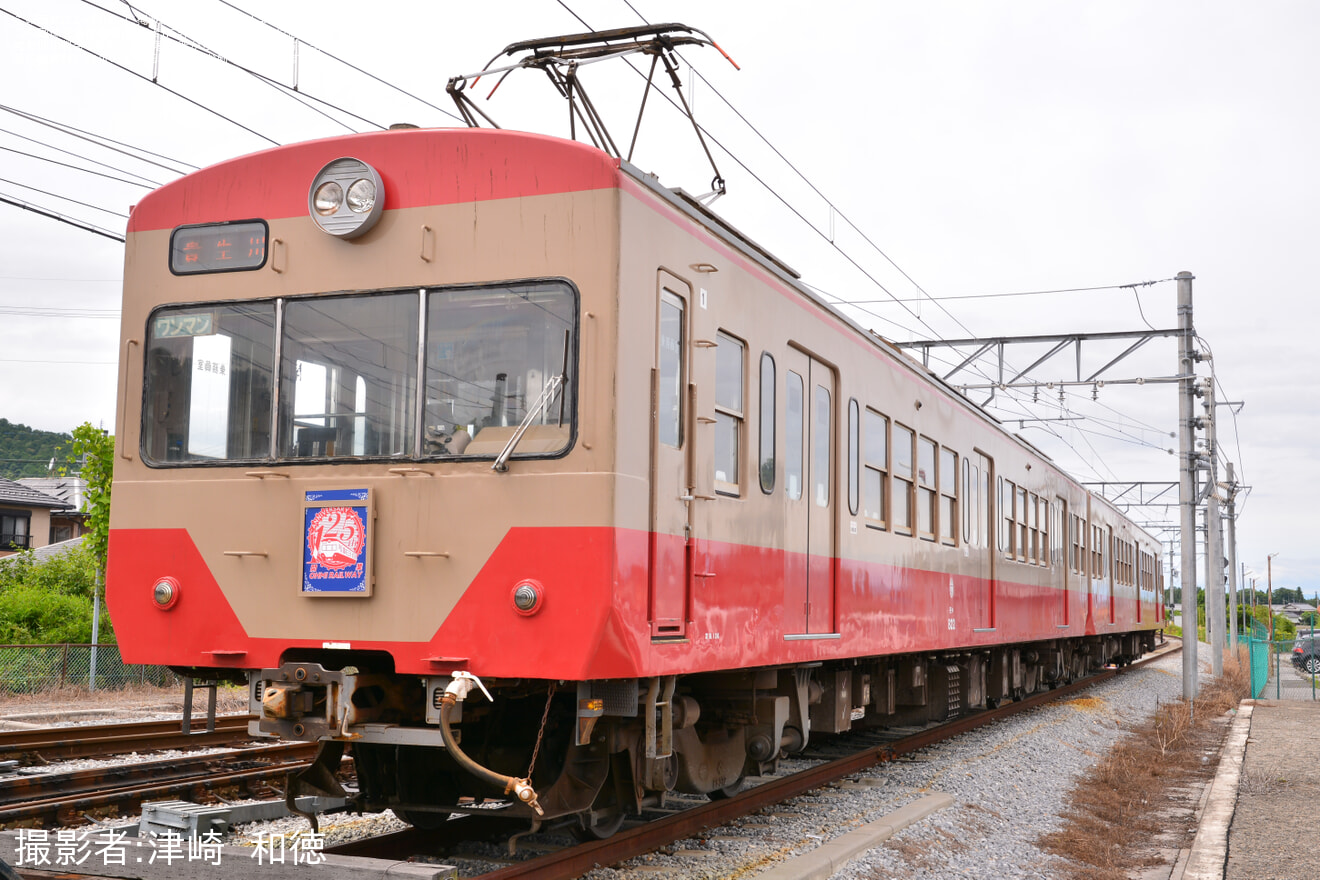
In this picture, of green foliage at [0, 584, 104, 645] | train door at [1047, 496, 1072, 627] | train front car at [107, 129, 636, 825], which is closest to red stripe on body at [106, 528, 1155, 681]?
train front car at [107, 129, 636, 825]

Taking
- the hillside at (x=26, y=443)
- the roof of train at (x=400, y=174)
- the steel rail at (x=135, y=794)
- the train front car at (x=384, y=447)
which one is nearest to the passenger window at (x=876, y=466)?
the train front car at (x=384, y=447)

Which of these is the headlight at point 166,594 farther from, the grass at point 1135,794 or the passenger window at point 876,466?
the grass at point 1135,794

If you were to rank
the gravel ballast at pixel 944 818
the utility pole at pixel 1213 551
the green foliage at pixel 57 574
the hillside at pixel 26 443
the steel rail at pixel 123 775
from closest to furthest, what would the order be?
the gravel ballast at pixel 944 818 < the steel rail at pixel 123 775 < the utility pole at pixel 1213 551 < the green foliage at pixel 57 574 < the hillside at pixel 26 443

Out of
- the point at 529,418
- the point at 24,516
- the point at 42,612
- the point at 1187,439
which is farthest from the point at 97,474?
the point at 24,516

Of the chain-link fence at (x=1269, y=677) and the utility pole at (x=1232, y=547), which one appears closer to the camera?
the chain-link fence at (x=1269, y=677)

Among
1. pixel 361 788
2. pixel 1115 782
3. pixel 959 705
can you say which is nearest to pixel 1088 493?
pixel 959 705

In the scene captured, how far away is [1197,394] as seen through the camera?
21.1 meters

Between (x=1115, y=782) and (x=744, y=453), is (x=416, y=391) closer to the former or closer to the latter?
(x=744, y=453)

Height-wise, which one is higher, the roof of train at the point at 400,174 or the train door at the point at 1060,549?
the roof of train at the point at 400,174

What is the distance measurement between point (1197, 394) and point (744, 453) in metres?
16.5

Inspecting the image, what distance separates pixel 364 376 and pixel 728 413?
203cm

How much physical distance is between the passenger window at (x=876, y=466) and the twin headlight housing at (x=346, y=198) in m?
4.61

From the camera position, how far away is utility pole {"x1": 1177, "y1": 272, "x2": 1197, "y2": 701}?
20.6 metres

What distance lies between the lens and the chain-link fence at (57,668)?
16188 mm
